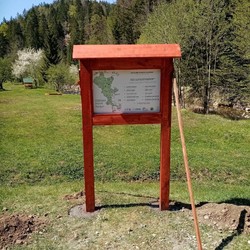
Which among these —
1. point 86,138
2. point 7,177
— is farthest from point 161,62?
point 7,177

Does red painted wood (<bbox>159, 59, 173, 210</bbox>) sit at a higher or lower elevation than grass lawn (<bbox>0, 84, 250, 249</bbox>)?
higher

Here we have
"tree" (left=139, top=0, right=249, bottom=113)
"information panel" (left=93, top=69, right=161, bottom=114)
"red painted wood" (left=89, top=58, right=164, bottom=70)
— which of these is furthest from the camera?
"tree" (left=139, top=0, right=249, bottom=113)

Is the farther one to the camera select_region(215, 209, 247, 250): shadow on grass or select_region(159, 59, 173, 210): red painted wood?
select_region(159, 59, 173, 210): red painted wood

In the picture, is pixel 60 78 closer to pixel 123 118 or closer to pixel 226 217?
pixel 123 118

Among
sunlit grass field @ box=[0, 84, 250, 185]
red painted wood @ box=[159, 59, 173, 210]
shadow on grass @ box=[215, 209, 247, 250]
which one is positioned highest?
red painted wood @ box=[159, 59, 173, 210]

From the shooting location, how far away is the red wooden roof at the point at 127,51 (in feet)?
19.3

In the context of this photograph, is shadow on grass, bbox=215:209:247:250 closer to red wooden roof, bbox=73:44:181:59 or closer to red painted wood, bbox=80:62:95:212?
red painted wood, bbox=80:62:95:212

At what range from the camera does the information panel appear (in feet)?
20.2

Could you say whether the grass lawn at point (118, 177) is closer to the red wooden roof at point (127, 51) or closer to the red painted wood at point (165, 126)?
the red painted wood at point (165, 126)

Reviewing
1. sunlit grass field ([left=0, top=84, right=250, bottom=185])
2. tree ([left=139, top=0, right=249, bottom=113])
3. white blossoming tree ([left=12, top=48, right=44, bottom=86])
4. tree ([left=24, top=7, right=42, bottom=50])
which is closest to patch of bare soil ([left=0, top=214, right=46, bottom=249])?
sunlit grass field ([left=0, top=84, right=250, bottom=185])

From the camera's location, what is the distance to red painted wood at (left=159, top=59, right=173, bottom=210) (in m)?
6.15

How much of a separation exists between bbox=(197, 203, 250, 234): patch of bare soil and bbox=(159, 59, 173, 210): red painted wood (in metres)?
0.68

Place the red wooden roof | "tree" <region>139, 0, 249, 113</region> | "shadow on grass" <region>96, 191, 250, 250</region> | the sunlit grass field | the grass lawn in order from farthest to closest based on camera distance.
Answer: "tree" <region>139, 0, 249, 113</region>, the sunlit grass field, the red wooden roof, the grass lawn, "shadow on grass" <region>96, 191, 250, 250</region>

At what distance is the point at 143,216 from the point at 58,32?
372ft
